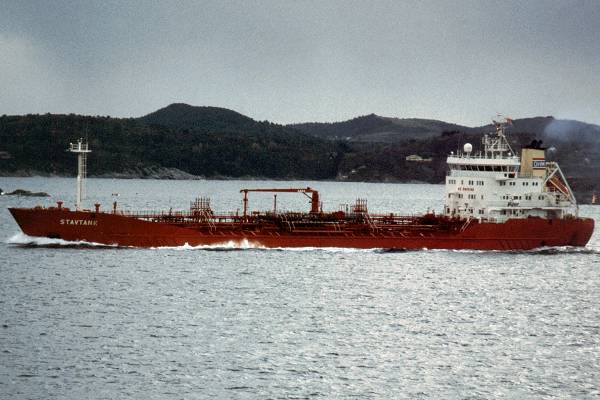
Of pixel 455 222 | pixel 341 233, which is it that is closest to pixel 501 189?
pixel 455 222

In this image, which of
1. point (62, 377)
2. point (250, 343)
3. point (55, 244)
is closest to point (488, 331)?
point (250, 343)

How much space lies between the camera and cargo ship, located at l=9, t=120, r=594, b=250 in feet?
199

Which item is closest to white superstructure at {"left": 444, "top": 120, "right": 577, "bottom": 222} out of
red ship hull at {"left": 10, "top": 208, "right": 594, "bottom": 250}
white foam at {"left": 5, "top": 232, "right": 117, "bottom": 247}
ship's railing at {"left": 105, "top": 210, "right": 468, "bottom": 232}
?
red ship hull at {"left": 10, "top": 208, "right": 594, "bottom": 250}

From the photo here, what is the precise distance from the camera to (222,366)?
3394 centimetres

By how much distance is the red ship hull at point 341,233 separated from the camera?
188 ft

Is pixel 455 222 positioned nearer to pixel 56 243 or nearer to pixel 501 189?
pixel 501 189

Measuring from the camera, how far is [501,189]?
2474 inches

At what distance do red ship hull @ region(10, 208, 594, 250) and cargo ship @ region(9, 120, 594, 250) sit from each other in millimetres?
64

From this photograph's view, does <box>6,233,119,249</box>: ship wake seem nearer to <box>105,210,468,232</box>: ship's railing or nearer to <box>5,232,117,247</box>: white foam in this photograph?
<box>5,232,117,247</box>: white foam

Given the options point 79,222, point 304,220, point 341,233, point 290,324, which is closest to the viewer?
point 290,324

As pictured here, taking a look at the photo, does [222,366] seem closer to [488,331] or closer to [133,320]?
[133,320]

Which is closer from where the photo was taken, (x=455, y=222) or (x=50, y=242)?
(x=50, y=242)

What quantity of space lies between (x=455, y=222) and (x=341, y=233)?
24.8 ft

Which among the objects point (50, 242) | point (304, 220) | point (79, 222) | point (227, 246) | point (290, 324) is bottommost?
point (290, 324)
